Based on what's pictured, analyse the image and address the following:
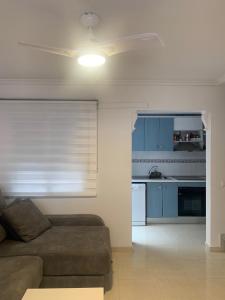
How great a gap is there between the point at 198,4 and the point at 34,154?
297 centimetres

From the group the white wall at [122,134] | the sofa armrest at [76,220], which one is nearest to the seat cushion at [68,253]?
the sofa armrest at [76,220]

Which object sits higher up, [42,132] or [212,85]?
[212,85]

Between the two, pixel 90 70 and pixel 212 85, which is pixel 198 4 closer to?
pixel 90 70

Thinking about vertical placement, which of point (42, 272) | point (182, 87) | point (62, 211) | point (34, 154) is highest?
point (182, 87)

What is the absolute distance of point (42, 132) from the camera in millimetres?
4199

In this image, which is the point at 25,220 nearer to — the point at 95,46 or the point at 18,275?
the point at 18,275

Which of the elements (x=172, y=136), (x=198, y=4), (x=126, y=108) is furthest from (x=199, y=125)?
(x=198, y=4)

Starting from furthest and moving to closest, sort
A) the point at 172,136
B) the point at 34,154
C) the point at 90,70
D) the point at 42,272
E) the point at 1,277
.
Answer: the point at 172,136
the point at 34,154
the point at 90,70
the point at 42,272
the point at 1,277

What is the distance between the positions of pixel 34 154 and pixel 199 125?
12.1 ft

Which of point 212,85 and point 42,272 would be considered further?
point 212,85

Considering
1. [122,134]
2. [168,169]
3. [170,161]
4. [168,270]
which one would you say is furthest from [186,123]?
[168,270]

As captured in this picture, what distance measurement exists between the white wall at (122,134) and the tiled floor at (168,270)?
36 centimetres

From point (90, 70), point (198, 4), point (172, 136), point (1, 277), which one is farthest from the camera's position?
point (172, 136)

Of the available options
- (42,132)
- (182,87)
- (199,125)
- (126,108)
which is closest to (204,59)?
(182,87)
